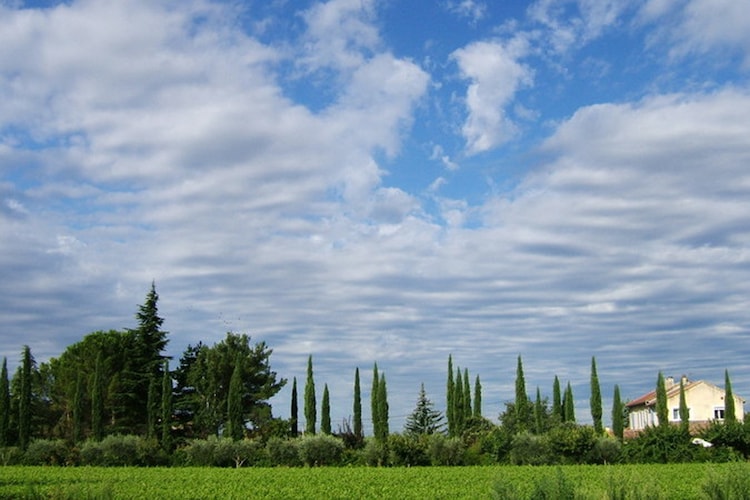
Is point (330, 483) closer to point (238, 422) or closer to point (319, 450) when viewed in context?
point (319, 450)

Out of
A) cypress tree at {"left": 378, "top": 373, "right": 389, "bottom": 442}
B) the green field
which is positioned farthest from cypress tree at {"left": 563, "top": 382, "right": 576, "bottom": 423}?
the green field

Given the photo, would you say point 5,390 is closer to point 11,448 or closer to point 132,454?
point 11,448

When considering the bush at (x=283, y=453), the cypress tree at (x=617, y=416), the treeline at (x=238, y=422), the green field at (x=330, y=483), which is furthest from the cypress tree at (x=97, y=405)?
the cypress tree at (x=617, y=416)

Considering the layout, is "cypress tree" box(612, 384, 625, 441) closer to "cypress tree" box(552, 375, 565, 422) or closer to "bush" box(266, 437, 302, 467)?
"cypress tree" box(552, 375, 565, 422)

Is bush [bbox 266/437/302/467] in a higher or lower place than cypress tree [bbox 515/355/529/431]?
lower

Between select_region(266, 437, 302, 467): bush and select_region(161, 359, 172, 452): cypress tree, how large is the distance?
807 cm

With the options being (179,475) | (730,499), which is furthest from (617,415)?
(730,499)

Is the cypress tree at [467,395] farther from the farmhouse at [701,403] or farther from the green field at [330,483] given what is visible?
the green field at [330,483]

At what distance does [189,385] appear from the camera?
187ft

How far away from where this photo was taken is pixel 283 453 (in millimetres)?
44375

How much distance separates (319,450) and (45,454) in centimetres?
1591

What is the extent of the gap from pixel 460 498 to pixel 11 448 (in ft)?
115

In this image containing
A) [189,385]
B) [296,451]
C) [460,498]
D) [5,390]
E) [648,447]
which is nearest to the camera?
[460,498]

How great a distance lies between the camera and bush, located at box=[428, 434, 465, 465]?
42844 mm
